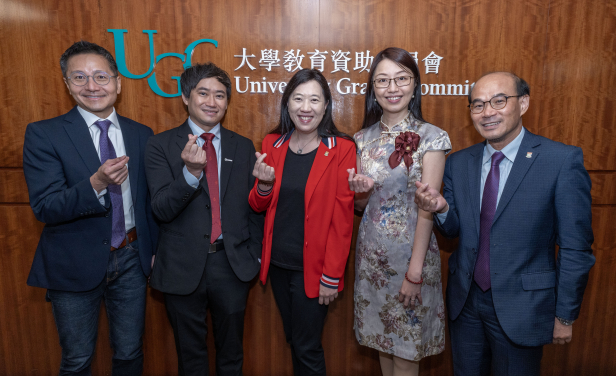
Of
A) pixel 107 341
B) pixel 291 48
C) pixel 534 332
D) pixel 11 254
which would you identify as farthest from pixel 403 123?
pixel 11 254

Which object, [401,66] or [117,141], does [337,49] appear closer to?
[401,66]

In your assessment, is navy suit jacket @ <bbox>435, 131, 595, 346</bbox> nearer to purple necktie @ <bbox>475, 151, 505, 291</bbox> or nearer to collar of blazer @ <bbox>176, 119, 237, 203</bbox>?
purple necktie @ <bbox>475, 151, 505, 291</bbox>

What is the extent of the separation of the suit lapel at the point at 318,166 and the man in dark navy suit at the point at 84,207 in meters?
0.98

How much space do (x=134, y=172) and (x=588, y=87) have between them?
3.03 metres

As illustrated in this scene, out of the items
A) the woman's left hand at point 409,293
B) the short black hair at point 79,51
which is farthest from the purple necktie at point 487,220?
the short black hair at point 79,51

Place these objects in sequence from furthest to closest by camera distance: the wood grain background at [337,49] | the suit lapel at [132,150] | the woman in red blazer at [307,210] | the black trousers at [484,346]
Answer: the wood grain background at [337,49] → the suit lapel at [132,150] → the woman in red blazer at [307,210] → the black trousers at [484,346]

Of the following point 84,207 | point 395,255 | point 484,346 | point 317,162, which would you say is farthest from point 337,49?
point 484,346

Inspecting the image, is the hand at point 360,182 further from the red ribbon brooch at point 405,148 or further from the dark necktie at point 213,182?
the dark necktie at point 213,182

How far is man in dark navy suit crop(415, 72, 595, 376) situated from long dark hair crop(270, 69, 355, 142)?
659mm

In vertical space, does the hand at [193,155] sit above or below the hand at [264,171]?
above

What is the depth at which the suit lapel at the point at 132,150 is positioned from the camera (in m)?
2.01

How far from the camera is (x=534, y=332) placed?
1.61 meters

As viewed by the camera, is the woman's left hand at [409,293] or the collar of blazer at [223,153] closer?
the woman's left hand at [409,293]

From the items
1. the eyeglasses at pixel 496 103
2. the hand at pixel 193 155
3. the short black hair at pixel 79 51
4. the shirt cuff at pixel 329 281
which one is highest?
the short black hair at pixel 79 51
